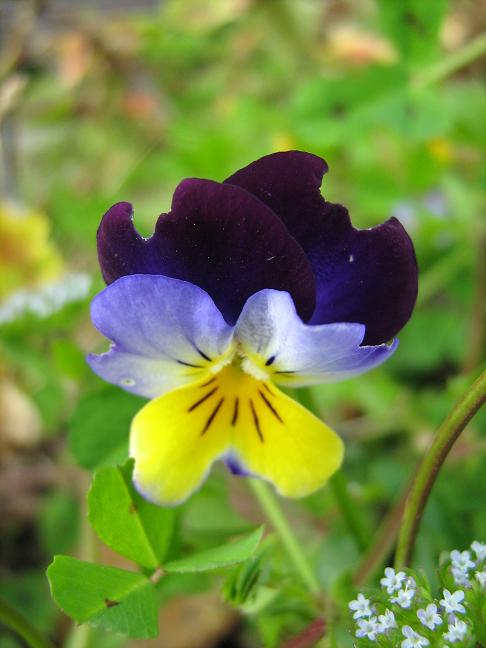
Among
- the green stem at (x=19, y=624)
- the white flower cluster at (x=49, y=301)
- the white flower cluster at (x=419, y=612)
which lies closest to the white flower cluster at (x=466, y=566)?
the white flower cluster at (x=419, y=612)

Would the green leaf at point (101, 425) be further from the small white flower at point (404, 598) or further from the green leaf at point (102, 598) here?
the small white flower at point (404, 598)

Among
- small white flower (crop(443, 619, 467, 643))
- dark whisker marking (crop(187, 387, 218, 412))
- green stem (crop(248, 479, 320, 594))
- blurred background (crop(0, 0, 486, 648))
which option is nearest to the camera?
small white flower (crop(443, 619, 467, 643))

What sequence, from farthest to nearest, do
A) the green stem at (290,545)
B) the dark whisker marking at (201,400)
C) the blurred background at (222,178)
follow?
the blurred background at (222,178)
the green stem at (290,545)
the dark whisker marking at (201,400)

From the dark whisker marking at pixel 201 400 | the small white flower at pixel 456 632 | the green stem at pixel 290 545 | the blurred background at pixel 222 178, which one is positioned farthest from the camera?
the blurred background at pixel 222 178

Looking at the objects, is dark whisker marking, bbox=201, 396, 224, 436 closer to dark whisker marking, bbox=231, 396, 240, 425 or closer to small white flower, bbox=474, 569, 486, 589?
dark whisker marking, bbox=231, 396, 240, 425

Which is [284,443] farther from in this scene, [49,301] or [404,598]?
[49,301]

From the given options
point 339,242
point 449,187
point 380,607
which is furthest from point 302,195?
point 449,187

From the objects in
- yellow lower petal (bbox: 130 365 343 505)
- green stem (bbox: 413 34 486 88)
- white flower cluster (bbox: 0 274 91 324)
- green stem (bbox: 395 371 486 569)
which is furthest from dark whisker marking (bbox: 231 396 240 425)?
green stem (bbox: 413 34 486 88)

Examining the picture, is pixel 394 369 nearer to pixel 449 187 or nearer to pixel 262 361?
pixel 449 187
